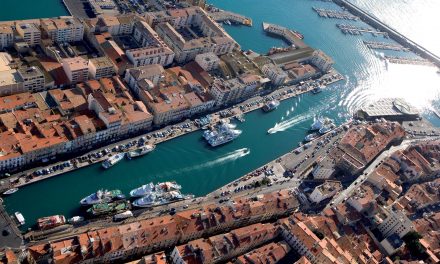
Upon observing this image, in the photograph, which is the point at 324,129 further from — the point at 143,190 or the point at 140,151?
the point at 143,190

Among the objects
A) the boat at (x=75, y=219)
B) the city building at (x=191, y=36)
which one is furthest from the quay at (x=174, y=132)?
the city building at (x=191, y=36)

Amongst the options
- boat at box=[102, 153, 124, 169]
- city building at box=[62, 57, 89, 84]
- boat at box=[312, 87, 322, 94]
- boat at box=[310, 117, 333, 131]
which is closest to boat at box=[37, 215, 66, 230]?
boat at box=[102, 153, 124, 169]

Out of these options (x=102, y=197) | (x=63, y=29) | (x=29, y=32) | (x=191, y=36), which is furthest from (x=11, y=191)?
(x=191, y=36)

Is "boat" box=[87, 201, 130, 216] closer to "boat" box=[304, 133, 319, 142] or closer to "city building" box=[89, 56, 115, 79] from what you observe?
"city building" box=[89, 56, 115, 79]

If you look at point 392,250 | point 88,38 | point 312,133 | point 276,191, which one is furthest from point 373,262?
point 88,38

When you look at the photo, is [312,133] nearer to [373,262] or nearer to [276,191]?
[276,191]
